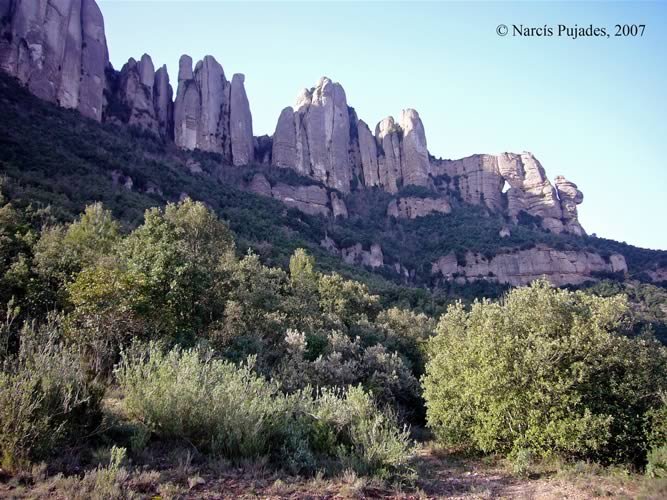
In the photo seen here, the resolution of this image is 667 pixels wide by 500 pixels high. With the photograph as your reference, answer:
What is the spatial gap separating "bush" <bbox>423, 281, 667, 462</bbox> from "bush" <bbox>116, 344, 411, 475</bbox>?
168 inches

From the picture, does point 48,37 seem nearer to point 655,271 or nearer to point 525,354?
point 525,354

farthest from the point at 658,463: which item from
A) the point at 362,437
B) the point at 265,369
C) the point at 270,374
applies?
the point at 265,369

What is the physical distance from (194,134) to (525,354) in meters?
90.3

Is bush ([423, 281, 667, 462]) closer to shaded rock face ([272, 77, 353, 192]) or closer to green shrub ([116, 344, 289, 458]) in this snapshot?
green shrub ([116, 344, 289, 458])

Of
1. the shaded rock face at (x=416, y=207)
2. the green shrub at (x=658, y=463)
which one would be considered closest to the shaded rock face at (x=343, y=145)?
the shaded rock face at (x=416, y=207)

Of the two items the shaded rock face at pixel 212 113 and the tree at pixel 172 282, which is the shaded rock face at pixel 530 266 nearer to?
the shaded rock face at pixel 212 113

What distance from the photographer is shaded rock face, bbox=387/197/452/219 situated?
9962 cm

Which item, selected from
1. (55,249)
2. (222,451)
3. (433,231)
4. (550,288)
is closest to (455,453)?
(550,288)

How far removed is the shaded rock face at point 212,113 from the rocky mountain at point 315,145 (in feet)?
0.91

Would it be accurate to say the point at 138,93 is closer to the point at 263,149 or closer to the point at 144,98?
the point at 144,98

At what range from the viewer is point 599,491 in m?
7.60

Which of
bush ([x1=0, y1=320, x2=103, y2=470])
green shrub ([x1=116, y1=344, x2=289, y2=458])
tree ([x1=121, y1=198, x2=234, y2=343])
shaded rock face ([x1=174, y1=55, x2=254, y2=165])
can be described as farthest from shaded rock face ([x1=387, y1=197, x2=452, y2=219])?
bush ([x1=0, y1=320, x2=103, y2=470])

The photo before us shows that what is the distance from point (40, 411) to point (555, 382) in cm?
1031

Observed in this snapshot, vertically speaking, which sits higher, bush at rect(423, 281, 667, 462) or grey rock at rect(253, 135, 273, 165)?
grey rock at rect(253, 135, 273, 165)
